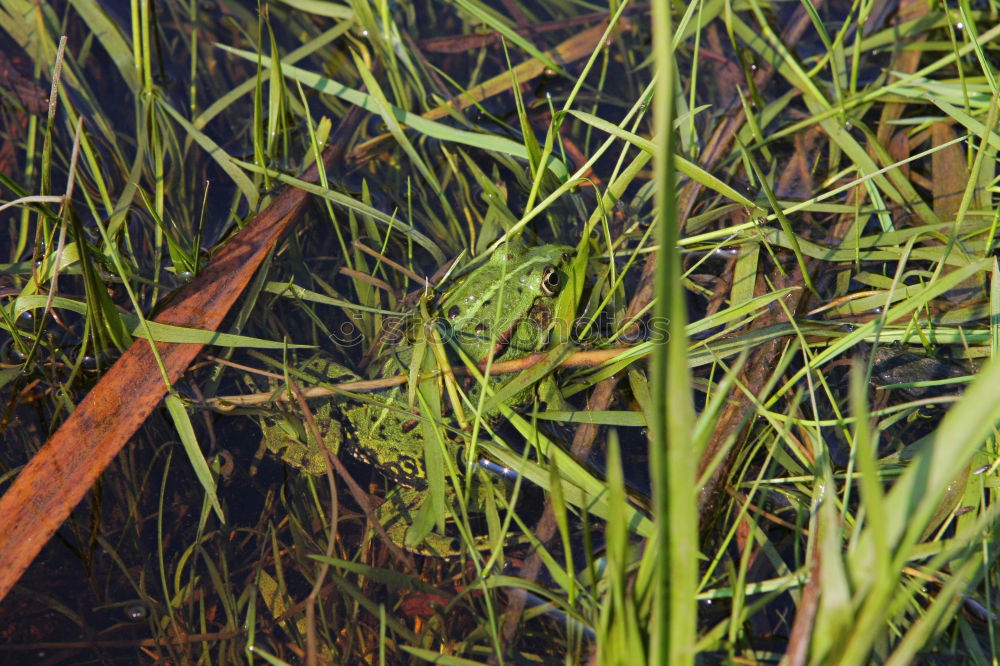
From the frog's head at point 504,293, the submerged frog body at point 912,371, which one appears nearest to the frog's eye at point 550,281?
the frog's head at point 504,293

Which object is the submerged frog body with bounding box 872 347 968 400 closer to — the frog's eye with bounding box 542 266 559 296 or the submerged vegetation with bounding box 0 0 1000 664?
the submerged vegetation with bounding box 0 0 1000 664

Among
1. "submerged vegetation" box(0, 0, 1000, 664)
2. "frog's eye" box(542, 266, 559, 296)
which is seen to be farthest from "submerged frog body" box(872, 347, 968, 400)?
"frog's eye" box(542, 266, 559, 296)

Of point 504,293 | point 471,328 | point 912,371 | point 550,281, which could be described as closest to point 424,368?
point 471,328

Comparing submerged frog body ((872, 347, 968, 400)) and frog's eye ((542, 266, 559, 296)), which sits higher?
frog's eye ((542, 266, 559, 296))

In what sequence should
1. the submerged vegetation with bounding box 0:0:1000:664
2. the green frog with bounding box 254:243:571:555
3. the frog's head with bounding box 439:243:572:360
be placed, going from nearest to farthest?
the submerged vegetation with bounding box 0:0:1000:664 < the green frog with bounding box 254:243:571:555 < the frog's head with bounding box 439:243:572:360

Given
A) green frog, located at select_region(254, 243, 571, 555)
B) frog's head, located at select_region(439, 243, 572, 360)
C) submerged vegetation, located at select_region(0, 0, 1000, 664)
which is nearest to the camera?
submerged vegetation, located at select_region(0, 0, 1000, 664)

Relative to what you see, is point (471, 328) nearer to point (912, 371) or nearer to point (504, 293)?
point (504, 293)
